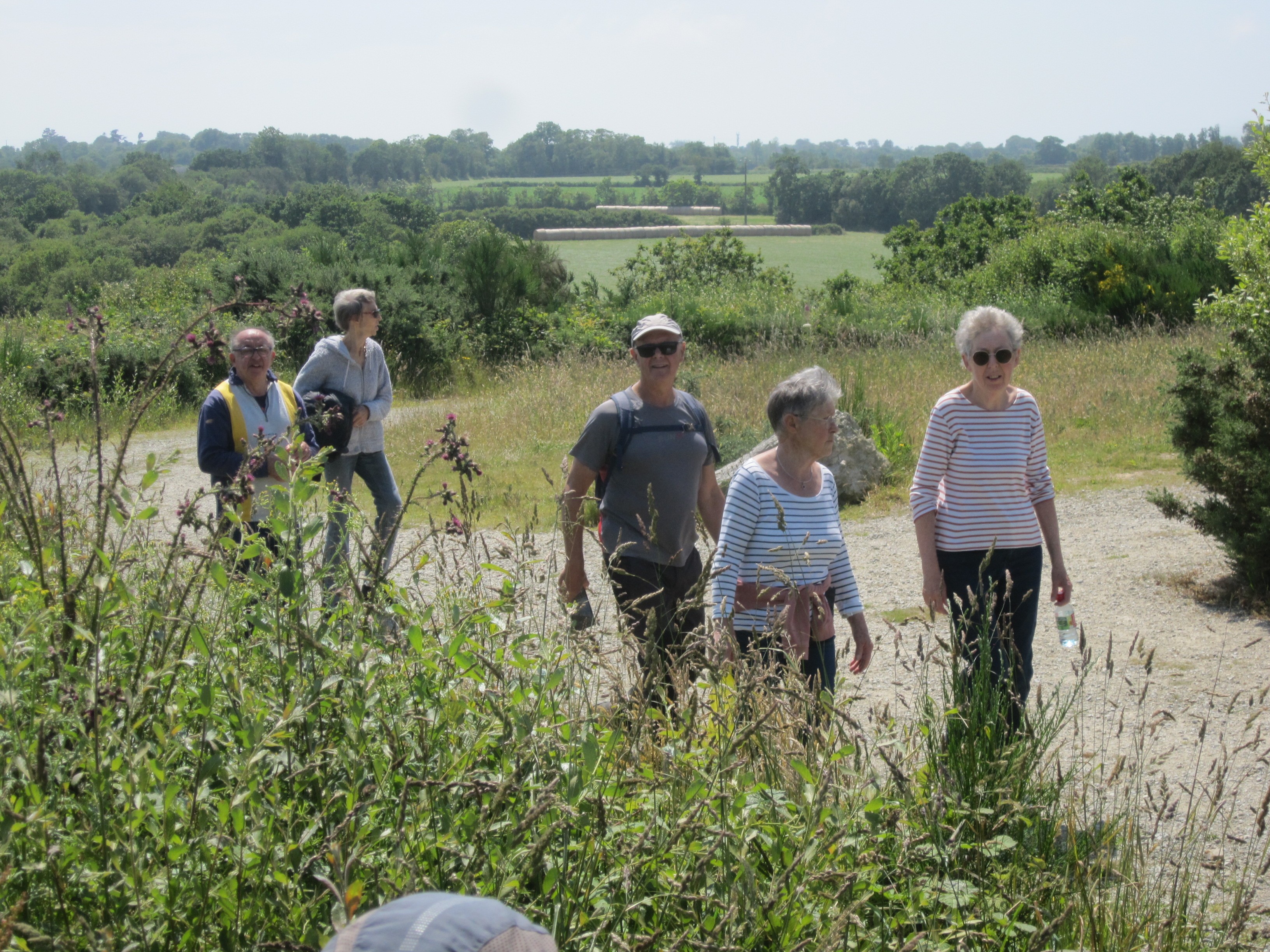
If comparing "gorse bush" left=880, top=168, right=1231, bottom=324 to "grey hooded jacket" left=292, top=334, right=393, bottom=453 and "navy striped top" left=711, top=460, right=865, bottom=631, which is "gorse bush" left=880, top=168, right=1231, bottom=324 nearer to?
"grey hooded jacket" left=292, top=334, right=393, bottom=453

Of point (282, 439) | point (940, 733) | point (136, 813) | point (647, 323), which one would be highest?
point (647, 323)

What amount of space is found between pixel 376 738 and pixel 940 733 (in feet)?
5.56

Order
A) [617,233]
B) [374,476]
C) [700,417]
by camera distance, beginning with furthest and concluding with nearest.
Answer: [617,233] → [374,476] → [700,417]

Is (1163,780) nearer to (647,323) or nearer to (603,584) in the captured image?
(647,323)

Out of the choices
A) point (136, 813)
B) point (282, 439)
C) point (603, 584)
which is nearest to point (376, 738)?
point (136, 813)

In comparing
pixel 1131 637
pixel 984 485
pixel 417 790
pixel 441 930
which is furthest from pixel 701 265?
pixel 441 930

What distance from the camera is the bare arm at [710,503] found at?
4.32 metres

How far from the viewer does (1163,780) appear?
241 centimetres

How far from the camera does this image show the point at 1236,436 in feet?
22.0

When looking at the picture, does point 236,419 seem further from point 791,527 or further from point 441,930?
point 441,930

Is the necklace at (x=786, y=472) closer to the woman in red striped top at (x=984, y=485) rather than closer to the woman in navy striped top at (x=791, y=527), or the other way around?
the woman in navy striped top at (x=791, y=527)

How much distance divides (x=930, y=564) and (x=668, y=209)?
102 m

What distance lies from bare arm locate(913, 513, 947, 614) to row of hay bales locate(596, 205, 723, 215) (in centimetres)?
8396

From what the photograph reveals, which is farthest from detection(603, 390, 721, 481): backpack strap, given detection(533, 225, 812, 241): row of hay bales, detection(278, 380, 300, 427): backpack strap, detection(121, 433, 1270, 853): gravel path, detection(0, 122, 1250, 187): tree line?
detection(0, 122, 1250, 187): tree line
